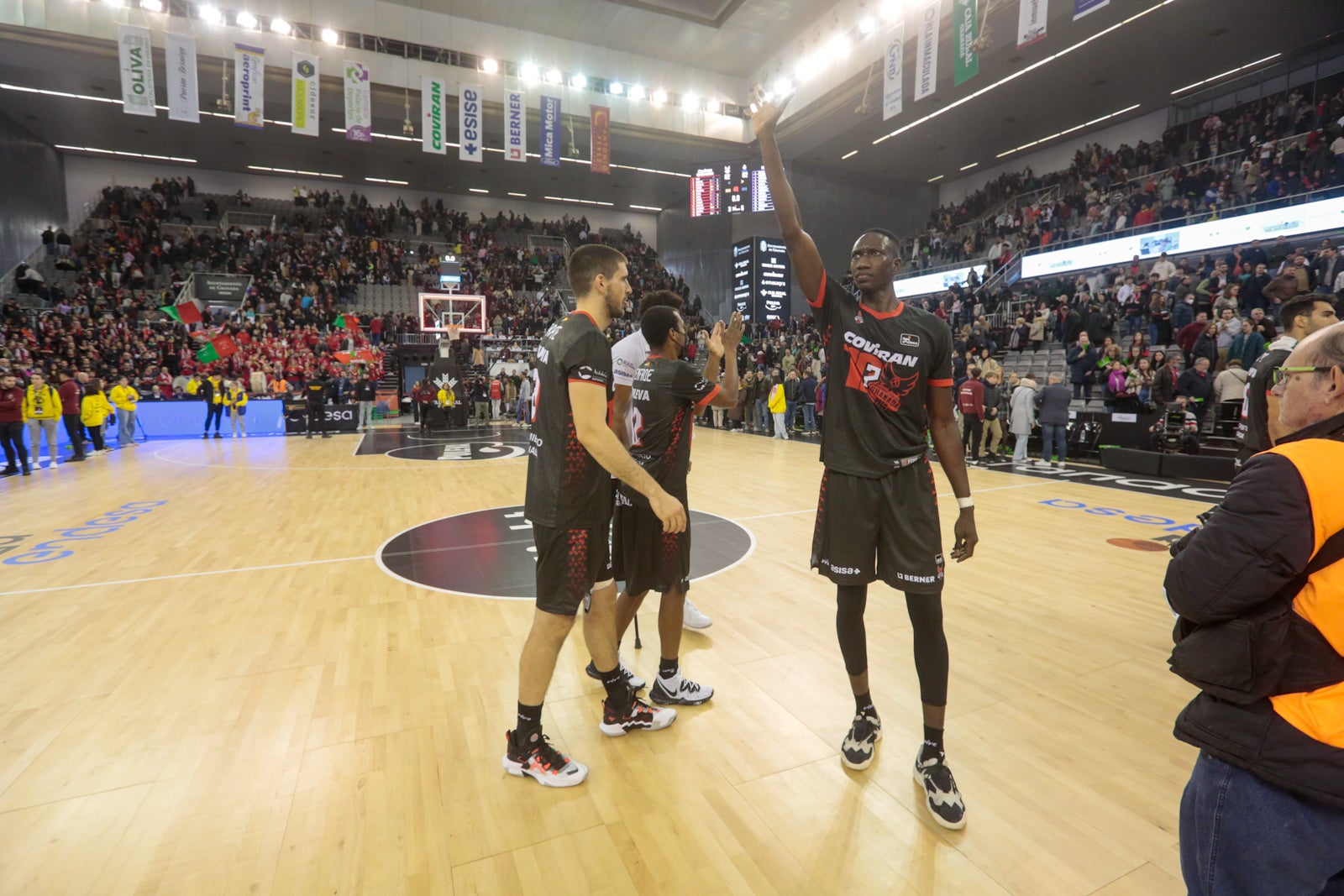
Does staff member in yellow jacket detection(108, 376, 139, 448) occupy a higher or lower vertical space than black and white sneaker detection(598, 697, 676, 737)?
higher

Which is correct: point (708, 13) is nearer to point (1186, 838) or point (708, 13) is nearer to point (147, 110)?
point (147, 110)

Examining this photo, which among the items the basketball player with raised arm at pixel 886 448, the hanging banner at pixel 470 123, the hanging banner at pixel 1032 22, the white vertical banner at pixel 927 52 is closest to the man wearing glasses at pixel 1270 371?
the basketball player with raised arm at pixel 886 448

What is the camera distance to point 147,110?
42.0 ft

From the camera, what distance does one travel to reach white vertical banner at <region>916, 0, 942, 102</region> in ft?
41.3

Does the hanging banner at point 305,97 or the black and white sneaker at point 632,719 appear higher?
the hanging banner at point 305,97

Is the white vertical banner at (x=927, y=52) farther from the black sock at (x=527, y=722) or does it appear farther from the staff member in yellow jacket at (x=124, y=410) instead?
the staff member in yellow jacket at (x=124, y=410)

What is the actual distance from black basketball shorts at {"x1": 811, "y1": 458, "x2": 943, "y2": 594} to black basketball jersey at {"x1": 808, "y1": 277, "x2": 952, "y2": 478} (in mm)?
76

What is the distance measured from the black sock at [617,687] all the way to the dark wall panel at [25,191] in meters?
27.5

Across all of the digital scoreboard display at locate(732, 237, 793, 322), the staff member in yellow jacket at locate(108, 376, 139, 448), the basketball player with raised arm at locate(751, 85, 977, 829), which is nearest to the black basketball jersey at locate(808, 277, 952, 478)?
the basketball player with raised arm at locate(751, 85, 977, 829)

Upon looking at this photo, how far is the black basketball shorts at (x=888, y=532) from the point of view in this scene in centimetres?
222

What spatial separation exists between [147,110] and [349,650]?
50.1 ft

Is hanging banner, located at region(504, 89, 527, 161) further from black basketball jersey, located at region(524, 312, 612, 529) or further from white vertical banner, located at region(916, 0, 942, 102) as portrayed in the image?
black basketball jersey, located at region(524, 312, 612, 529)

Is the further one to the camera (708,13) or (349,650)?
(708,13)

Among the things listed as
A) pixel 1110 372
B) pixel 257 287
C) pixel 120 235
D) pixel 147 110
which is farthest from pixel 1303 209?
pixel 120 235
